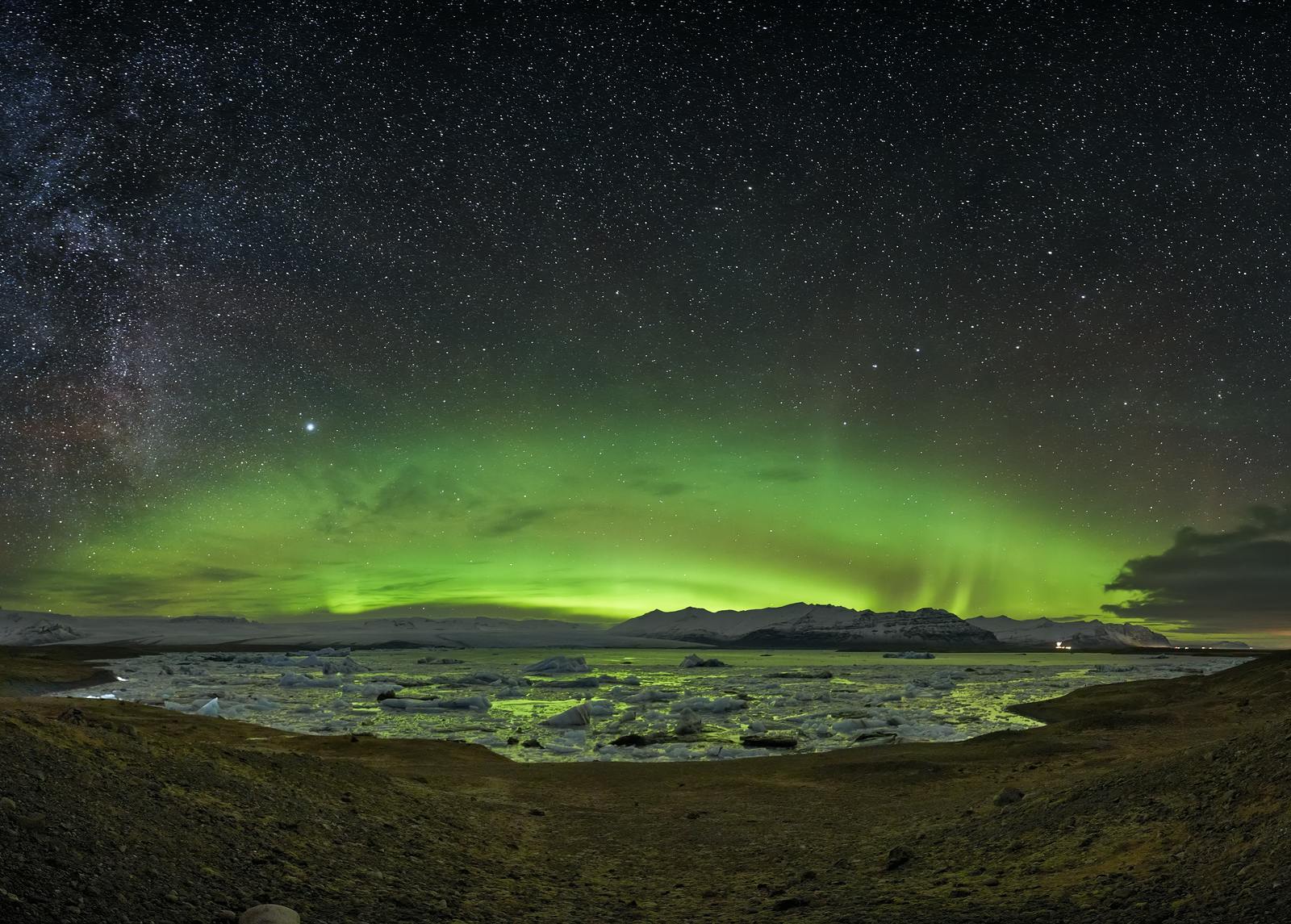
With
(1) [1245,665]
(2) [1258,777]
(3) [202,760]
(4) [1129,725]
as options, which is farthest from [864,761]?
(1) [1245,665]

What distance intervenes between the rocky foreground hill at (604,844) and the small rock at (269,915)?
26 centimetres

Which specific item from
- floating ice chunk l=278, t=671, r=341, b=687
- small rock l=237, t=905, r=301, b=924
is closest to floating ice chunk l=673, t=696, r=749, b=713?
small rock l=237, t=905, r=301, b=924

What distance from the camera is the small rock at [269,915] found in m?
5.38

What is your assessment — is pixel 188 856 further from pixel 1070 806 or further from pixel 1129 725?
pixel 1129 725

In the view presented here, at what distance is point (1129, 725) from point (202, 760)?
966 inches

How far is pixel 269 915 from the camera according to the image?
545cm

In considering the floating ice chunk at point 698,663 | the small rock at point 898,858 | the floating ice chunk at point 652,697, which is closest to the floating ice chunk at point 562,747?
the small rock at point 898,858

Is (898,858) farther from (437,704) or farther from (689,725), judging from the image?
(437,704)

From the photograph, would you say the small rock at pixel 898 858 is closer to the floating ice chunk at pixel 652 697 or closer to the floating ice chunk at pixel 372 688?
the floating ice chunk at pixel 652 697

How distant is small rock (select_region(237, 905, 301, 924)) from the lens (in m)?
5.38

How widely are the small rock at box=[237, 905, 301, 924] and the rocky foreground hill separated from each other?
0.26 metres

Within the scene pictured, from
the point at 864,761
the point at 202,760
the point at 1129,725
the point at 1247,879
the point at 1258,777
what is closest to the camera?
the point at 1247,879

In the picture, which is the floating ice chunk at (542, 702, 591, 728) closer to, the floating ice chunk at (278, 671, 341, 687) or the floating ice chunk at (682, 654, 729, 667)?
the floating ice chunk at (278, 671, 341, 687)

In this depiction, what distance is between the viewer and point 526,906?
704cm
